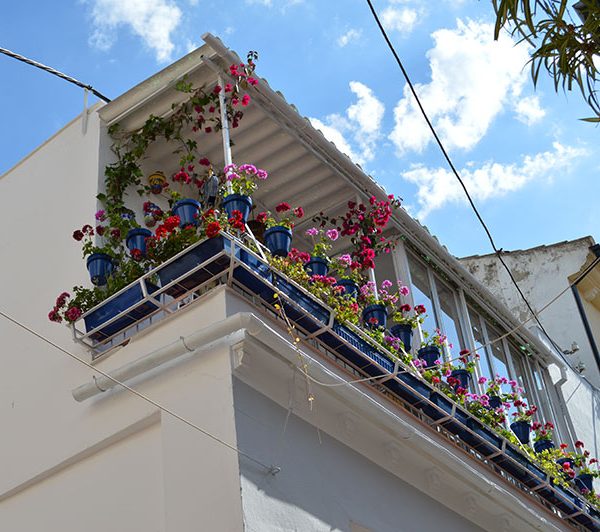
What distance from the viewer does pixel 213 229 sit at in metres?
6.69

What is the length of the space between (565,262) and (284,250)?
414 inches

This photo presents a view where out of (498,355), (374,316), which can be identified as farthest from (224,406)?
(498,355)

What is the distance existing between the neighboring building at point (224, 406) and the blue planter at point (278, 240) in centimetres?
48

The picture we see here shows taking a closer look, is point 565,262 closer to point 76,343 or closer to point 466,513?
point 466,513

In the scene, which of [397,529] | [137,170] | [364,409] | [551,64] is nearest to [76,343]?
[137,170]

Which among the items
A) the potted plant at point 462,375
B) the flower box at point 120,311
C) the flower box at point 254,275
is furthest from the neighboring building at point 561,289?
the flower box at point 120,311

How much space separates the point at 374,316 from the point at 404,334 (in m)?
0.50

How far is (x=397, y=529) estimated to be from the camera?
748 cm

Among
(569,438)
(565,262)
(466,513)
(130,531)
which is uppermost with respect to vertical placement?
(565,262)

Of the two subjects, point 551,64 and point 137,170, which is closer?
point 551,64

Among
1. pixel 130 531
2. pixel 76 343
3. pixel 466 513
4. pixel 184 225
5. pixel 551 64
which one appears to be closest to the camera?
pixel 551 64

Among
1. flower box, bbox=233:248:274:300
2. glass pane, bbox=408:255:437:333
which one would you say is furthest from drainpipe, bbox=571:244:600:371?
flower box, bbox=233:248:274:300

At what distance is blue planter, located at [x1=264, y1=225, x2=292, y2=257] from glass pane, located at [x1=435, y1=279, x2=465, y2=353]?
3587 mm

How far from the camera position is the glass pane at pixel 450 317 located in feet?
35.6
